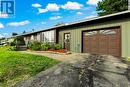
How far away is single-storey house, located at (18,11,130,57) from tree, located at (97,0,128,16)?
16651 mm

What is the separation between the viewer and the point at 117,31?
59.1 ft

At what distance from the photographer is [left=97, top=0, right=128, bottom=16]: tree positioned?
40.3 meters

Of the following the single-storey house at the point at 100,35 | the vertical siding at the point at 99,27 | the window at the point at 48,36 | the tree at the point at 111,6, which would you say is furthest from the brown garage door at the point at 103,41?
the tree at the point at 111,6

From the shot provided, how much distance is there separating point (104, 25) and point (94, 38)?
1.95 meters

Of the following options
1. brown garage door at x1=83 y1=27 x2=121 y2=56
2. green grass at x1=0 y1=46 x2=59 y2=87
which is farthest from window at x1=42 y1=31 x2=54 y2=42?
green grass at x1=0 y1=46 x2=59 y2=87

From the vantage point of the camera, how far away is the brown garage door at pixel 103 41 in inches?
712

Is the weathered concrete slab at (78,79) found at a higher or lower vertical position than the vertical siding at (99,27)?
lower

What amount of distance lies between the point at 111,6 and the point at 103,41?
24180mm

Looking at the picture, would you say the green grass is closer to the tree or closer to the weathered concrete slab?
the weathered concrete slab

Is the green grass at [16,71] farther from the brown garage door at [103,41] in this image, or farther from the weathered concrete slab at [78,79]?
the brown garage door at [103,41]

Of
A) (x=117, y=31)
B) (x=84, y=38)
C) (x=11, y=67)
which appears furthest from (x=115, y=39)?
(x=11, y=67)

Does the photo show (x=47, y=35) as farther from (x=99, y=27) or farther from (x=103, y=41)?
(x=103, y=41)

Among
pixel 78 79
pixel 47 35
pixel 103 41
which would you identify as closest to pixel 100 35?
pixel 103 41

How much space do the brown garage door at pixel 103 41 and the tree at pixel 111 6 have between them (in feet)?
63.4
